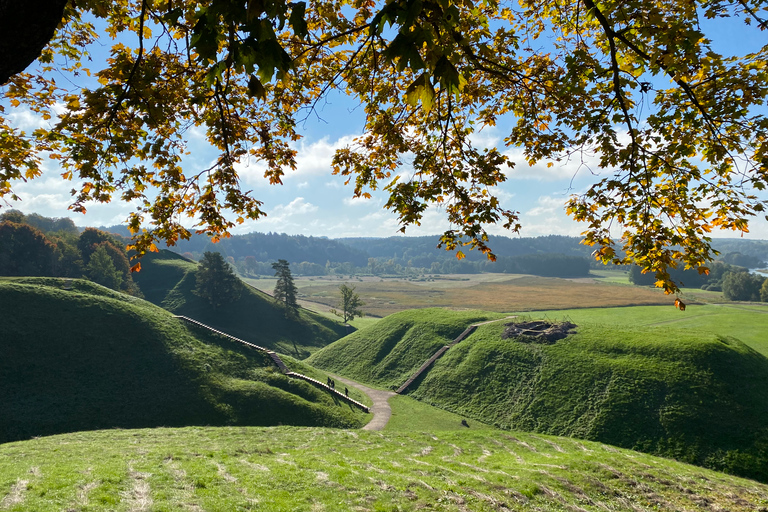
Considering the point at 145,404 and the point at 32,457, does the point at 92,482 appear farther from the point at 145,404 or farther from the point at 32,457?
the point at 145,404

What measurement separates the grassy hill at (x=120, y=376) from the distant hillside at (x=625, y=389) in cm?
1384

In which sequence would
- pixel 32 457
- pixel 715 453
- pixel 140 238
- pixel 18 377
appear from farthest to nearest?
pixel 18 377
pixel 715 453
pixel 32 457
pixel 140 238

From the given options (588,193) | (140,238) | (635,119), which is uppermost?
(635,119)

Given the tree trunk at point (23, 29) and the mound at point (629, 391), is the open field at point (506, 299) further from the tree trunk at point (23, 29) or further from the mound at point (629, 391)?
the tree trunk at point (23, 29)

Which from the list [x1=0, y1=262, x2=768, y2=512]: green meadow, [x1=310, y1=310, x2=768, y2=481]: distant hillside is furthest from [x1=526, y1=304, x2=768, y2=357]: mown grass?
[x1=310, y1=310, x2=768, y2=481]: distant hillside

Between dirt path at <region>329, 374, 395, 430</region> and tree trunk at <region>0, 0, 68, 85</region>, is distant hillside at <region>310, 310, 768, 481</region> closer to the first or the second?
dirt path at <region>329, 374, 395, 430</region>

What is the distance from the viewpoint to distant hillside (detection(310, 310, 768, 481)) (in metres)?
25.2

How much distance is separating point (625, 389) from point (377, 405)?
22.3m

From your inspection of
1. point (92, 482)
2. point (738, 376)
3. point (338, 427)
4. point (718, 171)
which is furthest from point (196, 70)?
point (738, 376)

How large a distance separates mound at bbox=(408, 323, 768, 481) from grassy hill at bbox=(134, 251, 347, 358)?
3758cm

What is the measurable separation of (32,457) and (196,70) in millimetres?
19198

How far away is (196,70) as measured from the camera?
820 cm

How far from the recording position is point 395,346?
172ft

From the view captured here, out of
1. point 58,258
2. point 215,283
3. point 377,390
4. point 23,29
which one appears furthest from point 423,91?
point 58,258
